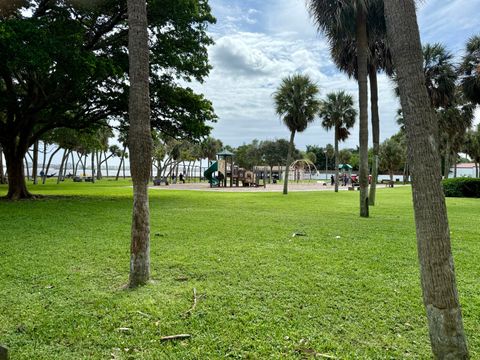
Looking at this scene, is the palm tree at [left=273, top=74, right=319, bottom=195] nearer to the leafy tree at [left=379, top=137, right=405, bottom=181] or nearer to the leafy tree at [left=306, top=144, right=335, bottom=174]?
the leafy tree at [left=379, top=137, right=405, bottom=181]

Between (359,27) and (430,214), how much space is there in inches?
407

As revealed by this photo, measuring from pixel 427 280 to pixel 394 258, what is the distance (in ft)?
10.9

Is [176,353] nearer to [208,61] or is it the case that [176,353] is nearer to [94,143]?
[208,61]

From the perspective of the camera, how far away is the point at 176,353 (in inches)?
100

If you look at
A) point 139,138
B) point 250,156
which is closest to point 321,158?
point 250,156

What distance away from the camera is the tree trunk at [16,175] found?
15.4 metres

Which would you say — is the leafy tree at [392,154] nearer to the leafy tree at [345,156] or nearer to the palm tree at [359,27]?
the leafy tree at [345,156]

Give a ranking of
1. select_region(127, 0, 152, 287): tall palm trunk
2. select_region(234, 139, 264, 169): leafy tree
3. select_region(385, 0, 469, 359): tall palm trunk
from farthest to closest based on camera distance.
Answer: select_region(234, 139, 264, 169): leafy tree
select_region(127, 0, 152, 287): tall palm trunk
select_region(385, 0, 469, 359): tall palm trunk

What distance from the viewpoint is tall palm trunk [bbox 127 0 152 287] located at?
3961 millimetres

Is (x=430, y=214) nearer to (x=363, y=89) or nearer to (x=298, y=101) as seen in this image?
(x=363, y=89)

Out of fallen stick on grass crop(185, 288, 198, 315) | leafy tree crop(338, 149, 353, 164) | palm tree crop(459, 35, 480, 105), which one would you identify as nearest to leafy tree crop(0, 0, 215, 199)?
fallen stick on grass crop(185, 288, 198, 315)

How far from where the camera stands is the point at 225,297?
11.9 ft

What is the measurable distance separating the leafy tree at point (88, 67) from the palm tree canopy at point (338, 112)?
12652mm

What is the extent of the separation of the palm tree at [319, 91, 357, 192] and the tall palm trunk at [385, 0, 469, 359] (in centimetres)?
2481
